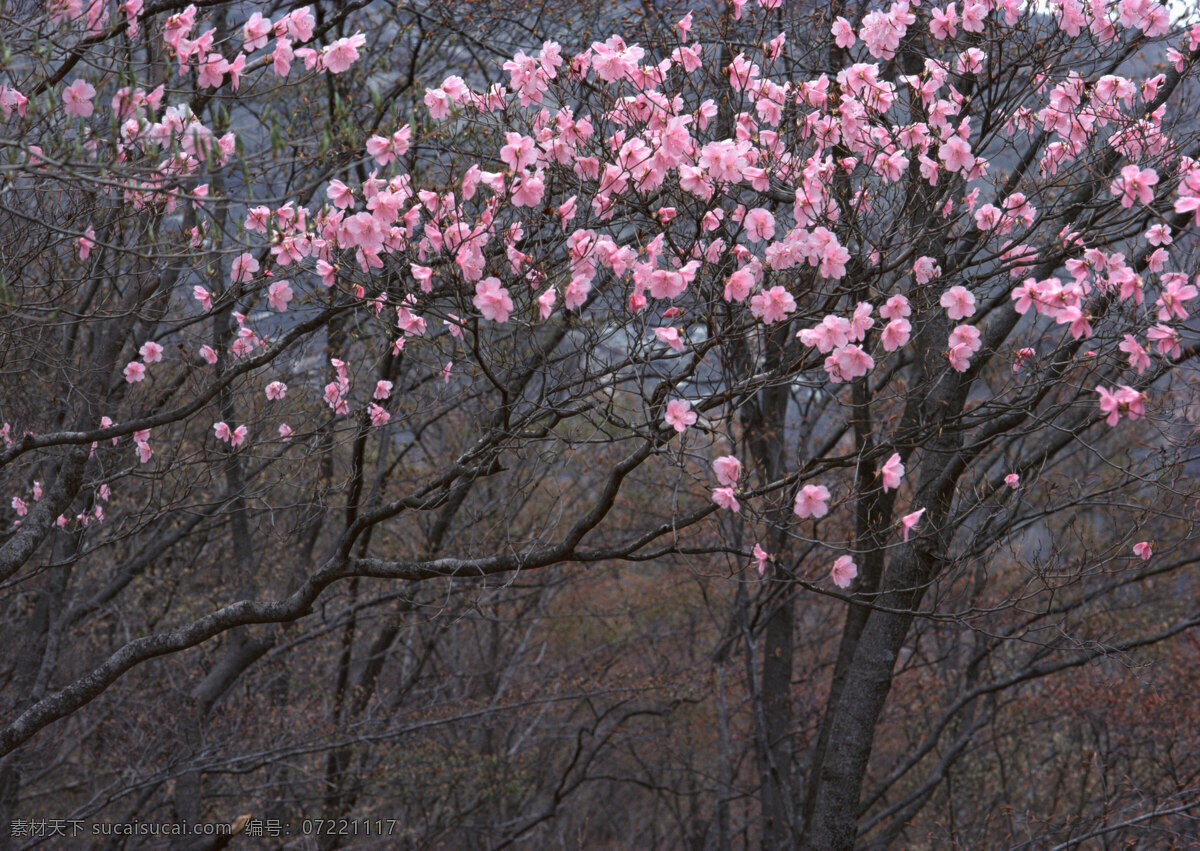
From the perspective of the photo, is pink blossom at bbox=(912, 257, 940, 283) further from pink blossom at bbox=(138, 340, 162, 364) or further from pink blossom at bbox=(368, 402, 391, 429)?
pink blossom at bbox=(138, 340, 162, 364)

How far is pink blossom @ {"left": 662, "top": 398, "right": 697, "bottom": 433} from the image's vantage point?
2.95 m

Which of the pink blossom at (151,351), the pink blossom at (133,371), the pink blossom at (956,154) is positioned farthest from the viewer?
the pink blossom at (133,371)

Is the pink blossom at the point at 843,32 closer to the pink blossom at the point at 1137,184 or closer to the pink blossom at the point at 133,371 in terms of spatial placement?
the pink blossom at the point at 1137,184

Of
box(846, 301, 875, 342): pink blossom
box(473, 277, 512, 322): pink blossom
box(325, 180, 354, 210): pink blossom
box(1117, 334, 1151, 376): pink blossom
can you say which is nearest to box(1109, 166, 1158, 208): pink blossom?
box(1117, 334, 1151, 376): pink blossom

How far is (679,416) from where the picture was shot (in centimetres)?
296

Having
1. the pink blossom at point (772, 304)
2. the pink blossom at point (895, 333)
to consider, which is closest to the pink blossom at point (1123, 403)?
the pink blossom at point (895, 333)

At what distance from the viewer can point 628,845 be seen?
41.7 feet

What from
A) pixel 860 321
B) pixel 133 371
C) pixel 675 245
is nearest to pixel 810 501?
pixel 860 321

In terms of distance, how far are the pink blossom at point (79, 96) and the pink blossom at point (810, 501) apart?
107 inches

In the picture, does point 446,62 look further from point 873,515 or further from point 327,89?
point 873,515

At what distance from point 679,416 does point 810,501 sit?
0.52 metres

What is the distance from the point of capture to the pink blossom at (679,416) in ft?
9.68

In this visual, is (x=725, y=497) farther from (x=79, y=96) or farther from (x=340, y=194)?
(x=79, y=96)

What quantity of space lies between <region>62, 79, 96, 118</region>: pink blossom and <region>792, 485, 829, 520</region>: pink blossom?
8.95ft
